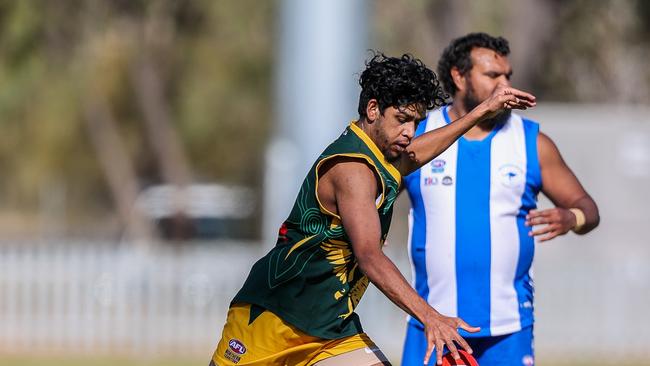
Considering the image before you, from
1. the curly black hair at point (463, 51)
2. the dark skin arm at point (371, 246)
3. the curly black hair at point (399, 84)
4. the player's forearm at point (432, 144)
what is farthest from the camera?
the curly black hair at point (463, 51)

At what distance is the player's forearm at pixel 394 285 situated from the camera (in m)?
4.79

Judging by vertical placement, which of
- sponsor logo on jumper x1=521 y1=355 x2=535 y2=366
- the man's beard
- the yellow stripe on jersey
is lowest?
sponsor logo on jumper x1=521 y1=355 x2=535 y2=366

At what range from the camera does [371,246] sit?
16.0 feet

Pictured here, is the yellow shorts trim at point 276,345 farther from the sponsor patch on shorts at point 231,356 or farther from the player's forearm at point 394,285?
the player's forearm at point 394,285

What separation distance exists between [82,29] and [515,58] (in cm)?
975

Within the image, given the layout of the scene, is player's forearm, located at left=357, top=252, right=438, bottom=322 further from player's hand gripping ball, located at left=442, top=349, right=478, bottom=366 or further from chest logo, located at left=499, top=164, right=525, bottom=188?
chest logo, located at left=499, top=164, right=525, bottom=188

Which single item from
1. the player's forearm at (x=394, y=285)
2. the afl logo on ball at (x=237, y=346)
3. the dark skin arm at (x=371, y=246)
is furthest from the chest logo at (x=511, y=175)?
the afl logo on ball at (x=237, y=346)

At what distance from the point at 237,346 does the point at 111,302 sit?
9.75m

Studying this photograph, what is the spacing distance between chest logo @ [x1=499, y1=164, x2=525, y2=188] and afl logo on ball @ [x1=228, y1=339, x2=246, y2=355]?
66.2 inches

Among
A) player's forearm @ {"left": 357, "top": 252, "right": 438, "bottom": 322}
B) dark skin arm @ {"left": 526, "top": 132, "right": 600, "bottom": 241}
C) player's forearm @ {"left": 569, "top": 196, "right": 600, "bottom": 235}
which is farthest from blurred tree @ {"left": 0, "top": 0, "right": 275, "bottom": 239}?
player's forearm @ {"left": 357, "top": 252, "right": 438, "bottom": 322}

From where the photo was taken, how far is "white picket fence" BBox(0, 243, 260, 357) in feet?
48.7

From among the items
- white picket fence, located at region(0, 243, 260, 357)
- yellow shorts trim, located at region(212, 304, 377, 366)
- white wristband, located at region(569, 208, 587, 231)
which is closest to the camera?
yellow shorts trim, located at region(212, 304, 377, 366)

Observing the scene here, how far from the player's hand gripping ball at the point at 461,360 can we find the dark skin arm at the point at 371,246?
160mm

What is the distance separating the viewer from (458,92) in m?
6.44
